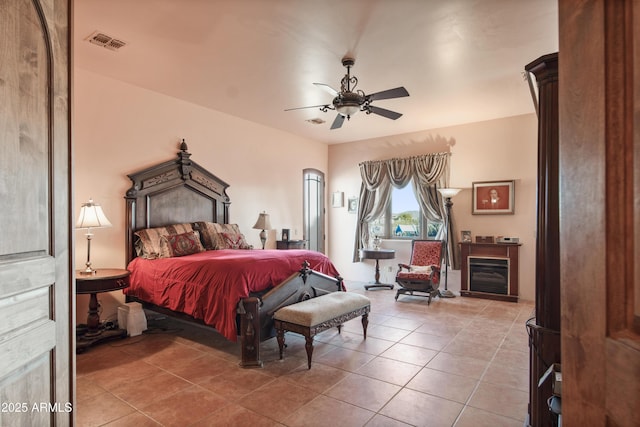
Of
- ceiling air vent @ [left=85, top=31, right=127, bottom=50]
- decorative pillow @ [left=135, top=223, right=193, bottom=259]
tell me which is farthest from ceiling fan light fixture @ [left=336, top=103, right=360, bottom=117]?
decorative pillow @ [left=135, top=223, right=193, bottom=259]

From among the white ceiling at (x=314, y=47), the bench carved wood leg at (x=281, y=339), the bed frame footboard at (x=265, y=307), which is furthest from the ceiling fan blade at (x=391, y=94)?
the bench carved wood leg at (x=281, y=339)

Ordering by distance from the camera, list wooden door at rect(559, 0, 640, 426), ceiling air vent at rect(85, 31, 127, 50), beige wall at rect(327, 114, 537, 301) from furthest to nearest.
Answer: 1. beige wall at rect(327, 114, 537, 301)
2. ceiling air vent at rect(85, 31, 127, 50)
3. wooden door at rect(559, 0, 640, 426)

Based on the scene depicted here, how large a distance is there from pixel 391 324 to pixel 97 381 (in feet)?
10.3

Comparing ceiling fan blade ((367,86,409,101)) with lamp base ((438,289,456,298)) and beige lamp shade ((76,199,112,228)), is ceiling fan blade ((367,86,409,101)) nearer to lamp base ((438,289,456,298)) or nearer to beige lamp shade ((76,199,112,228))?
beige lamp shade ((76,199,112,228))

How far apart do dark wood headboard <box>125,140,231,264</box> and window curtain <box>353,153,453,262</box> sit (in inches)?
120

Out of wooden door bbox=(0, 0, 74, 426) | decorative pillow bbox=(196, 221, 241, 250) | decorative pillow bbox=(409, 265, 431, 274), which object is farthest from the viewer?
decorative pillow bbox=(409, 265, 431, 274)

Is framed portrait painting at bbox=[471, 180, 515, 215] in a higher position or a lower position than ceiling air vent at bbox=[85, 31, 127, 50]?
lower

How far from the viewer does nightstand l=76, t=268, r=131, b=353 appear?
3465 millimetres

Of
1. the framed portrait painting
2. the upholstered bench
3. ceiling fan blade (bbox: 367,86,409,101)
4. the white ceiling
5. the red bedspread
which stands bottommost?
the upholstered bench

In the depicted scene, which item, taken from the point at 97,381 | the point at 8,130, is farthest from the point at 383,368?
the point at 8,130

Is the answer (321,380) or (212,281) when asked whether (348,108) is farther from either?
(321,380)

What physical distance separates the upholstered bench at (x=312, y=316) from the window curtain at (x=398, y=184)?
3499mm

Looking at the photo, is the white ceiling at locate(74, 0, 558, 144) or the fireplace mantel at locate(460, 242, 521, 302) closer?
the white ceiling at locate(74, 0, 558, 144)

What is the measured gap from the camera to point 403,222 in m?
7.20
